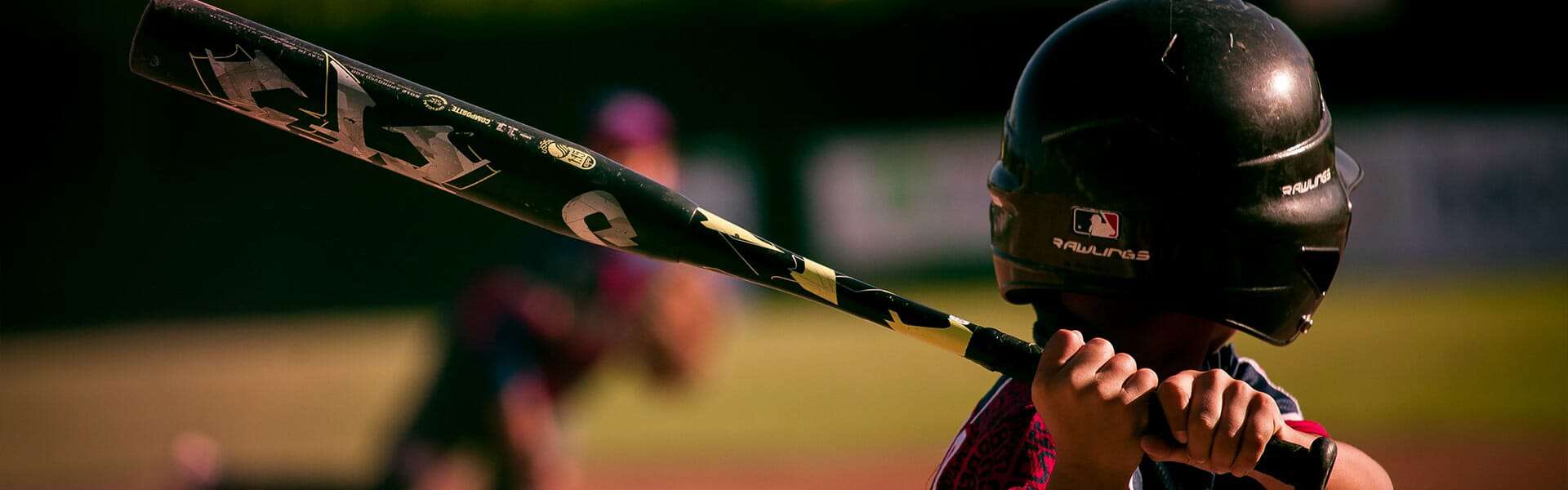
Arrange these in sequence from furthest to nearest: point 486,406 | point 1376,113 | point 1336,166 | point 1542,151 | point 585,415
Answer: point 1376,113, point 1542,151, point 585,415, point 486,406, point 1336,166

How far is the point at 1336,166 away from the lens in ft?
6.37

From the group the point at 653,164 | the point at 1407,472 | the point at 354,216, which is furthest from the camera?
the point at 354,216

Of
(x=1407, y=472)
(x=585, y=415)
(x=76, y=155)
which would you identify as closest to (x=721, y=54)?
(x=585, y=415)

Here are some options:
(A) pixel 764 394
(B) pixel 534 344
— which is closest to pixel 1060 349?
(B) pixel 534 344

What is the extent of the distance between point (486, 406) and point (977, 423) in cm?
464

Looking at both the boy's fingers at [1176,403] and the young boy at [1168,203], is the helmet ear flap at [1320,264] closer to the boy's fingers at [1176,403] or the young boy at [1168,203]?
the young boy at [1168,203]

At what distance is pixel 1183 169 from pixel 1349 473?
48 cm

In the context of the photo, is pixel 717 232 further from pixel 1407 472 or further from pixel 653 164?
pixel 1407 472

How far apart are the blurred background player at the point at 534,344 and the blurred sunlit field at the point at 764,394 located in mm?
613

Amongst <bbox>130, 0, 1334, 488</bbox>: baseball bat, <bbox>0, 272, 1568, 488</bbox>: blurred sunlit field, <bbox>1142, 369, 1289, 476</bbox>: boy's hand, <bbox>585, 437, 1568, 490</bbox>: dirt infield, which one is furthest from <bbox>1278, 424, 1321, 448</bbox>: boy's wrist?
<bbox>585, 437, 1568, 490</bbox>: dirt infield

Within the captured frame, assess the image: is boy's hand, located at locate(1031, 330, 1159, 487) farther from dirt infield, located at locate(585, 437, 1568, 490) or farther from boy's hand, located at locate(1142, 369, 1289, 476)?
dirt infield, located at locate(585, 437, 1568, 490)

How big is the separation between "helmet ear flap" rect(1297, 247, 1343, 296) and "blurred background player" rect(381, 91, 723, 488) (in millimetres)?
4608

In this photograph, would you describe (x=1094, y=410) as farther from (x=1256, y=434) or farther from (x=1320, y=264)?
(x=1320, y=264)

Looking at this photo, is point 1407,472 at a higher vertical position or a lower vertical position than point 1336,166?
lower
